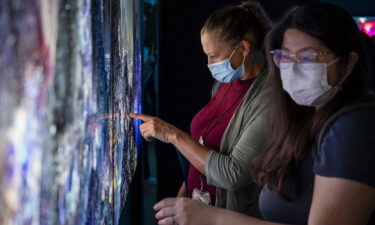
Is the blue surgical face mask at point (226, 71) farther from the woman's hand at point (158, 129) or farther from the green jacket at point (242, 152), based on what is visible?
the woman's hand at point (158, 129)

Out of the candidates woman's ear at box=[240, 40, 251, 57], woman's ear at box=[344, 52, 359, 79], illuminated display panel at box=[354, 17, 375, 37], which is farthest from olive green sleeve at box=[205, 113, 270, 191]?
illuminated display panel at box=[354, 17, 375, 37]

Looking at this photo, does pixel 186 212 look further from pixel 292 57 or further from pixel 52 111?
pixel 52 111

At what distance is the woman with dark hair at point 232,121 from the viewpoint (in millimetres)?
1410

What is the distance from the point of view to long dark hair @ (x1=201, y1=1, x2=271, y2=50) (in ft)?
4.92

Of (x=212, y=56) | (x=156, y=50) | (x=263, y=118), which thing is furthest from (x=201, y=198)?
(x=156, y=50)

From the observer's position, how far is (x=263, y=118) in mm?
1372

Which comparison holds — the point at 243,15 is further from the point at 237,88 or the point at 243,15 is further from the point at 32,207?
the point at 32,207

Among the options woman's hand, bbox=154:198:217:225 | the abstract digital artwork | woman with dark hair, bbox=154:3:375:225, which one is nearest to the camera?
the abstract digital artwork

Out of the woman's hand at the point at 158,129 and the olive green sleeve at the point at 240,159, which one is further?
the woman's hand at the point at 158,129

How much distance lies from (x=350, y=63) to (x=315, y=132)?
0.19 metres

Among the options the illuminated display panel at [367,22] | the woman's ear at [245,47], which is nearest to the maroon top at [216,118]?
the woman's ear at [245,47]

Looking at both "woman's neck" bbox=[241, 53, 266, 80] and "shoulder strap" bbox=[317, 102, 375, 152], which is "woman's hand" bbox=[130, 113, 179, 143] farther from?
"shoulder strap" bbox=[317, 102, 375, 152]

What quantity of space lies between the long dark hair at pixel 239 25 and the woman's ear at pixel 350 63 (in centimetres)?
54

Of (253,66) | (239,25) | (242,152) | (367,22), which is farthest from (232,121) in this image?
(367,22)
